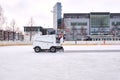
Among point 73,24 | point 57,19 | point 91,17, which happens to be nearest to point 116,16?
point 91,17

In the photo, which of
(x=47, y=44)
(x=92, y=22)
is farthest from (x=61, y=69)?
(x=92, y=22)

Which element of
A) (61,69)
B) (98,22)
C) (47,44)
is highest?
(98,22)

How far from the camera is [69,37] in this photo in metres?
105

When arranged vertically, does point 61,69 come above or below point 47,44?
below

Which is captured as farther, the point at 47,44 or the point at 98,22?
the point at 98,22

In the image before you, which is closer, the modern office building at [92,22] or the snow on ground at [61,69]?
the snow on ground at [61,69]

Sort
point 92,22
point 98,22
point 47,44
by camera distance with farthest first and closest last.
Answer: point 92,22 < point 98,22 < point 47,44

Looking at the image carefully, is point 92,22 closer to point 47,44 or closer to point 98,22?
point 98,22

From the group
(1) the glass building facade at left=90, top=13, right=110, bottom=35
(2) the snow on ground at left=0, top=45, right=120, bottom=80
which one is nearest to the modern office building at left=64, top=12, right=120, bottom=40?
(1) the glass building facade at left=90, top=13, right=110, bottom=35

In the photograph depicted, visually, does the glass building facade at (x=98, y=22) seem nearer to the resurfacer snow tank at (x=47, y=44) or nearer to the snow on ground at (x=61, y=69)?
the resurfacer snow tank at (x=47, y=44)

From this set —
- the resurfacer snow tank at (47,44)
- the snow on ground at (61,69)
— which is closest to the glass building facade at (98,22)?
the resurfacer snow tank at (47,44)

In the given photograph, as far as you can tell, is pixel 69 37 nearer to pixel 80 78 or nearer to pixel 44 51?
pixel 44 51

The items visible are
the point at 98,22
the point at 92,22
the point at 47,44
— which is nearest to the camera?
the point at 47,44

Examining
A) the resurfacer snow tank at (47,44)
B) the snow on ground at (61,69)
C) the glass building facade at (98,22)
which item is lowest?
the snow on ground at (61,69)
